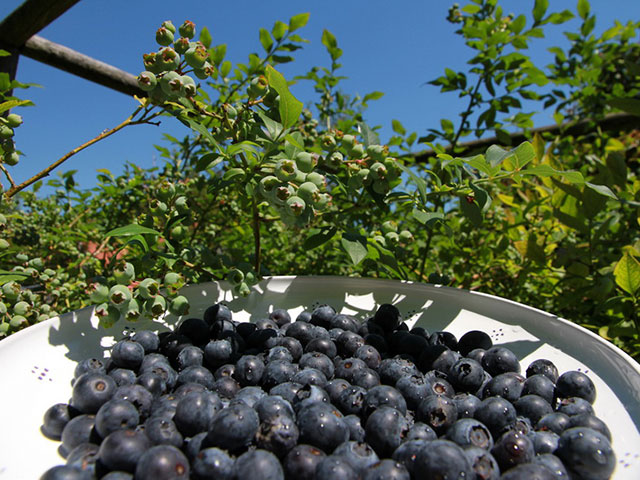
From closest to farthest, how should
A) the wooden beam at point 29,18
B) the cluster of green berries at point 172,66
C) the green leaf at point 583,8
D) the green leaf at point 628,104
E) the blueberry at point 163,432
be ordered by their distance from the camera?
the blueberry at point 163,432 < the cluster of green berries at point 172,66 < the green leaf at point 628,104 < the wooden beam at point 29,18 < the green leaf at point 583,8

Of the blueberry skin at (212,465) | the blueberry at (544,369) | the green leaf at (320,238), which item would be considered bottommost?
the blueberry skin at (212,465)

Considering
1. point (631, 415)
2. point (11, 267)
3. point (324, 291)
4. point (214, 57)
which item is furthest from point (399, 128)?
point (11, 267)

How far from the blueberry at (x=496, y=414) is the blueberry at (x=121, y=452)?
536 mm

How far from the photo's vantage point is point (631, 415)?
0.65 m

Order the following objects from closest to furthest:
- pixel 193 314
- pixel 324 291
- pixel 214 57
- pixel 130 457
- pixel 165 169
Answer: pixel 130 457 → pixel 193 314 → pixel 324 291 → pixel 214 57 → pixel 165 169

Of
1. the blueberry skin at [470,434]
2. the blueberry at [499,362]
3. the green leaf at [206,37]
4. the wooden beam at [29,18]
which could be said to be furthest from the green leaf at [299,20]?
the blueberry skin at [470,434]

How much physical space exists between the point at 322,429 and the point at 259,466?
120 mm

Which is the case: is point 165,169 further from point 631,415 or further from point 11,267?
point 631,415

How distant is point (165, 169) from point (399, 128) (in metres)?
1.02

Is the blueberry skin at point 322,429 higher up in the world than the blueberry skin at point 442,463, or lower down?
higher up

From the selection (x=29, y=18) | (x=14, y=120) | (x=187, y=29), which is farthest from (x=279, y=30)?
(x=29, y=18)

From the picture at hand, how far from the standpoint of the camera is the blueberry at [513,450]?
23.4 inches

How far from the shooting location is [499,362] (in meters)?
0.85

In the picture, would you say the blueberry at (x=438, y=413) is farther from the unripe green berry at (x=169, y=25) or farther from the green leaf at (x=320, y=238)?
the unripe green berry at (x=169, y=25)
